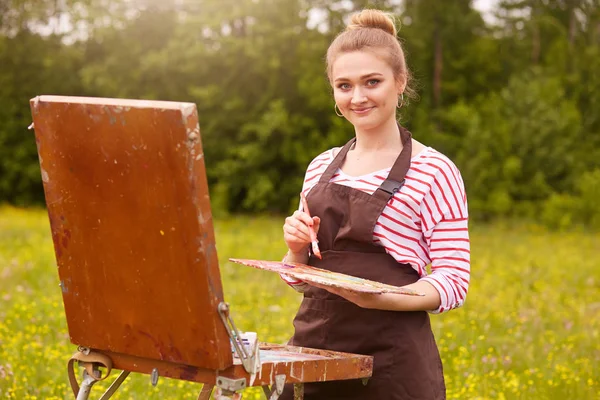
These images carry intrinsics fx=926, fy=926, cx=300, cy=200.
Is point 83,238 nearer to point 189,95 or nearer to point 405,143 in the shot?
point 405,143

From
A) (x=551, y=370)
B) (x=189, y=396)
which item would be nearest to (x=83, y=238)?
(x=189, y=396)

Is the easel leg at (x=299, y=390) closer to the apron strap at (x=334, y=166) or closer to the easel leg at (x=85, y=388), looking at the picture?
the easel leg at (x=85, y=388)

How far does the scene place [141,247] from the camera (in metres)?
2.53

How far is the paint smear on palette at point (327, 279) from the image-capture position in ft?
8.53

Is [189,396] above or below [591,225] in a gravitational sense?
above

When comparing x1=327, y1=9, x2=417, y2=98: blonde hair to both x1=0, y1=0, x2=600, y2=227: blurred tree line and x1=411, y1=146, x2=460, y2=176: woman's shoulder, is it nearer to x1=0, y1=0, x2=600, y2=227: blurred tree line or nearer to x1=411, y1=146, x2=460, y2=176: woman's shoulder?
x1=411, y1=146, x2=460, y2=176: woman's shoulder

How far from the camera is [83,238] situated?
265 centimetres

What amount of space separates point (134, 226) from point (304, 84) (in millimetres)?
24435

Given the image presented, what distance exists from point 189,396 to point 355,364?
281 centimetres

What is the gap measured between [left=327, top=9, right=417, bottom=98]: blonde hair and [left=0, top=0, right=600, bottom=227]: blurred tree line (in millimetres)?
21054

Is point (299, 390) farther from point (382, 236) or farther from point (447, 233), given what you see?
point (447, 233)

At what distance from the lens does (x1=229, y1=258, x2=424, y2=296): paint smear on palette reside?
2.60 m

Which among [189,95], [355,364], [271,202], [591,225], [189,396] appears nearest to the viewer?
[355,364]

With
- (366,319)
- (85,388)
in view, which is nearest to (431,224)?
(366,319)
